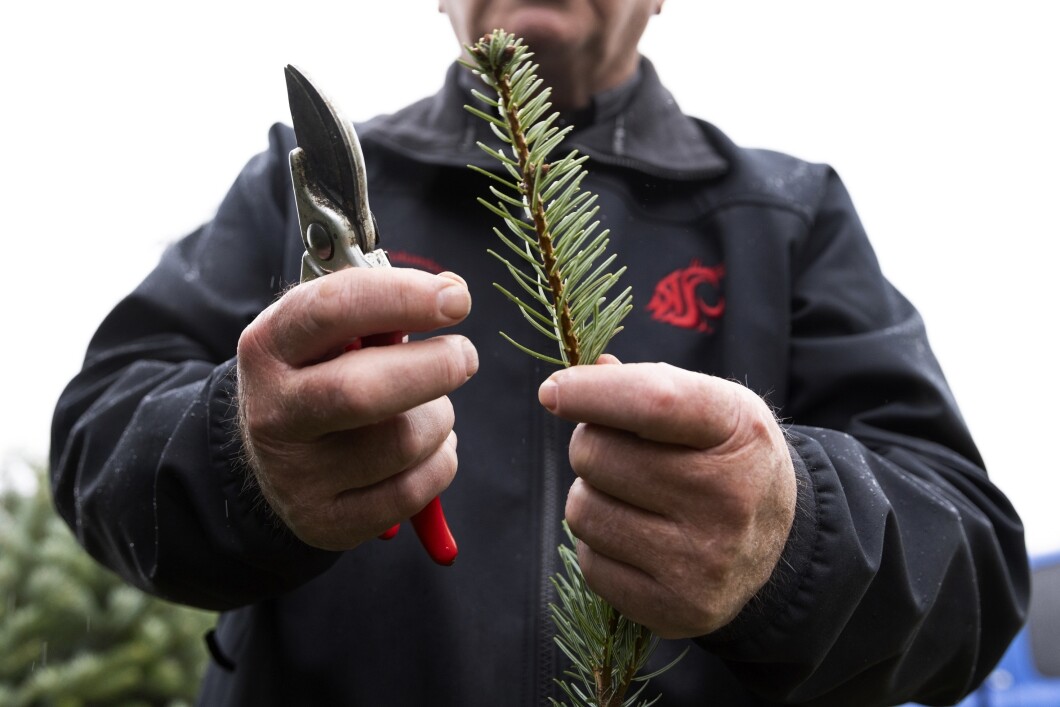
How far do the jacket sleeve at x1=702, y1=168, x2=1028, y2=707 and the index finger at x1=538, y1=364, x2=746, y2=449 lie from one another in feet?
1.04

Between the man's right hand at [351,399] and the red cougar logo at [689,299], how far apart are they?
0.85 m

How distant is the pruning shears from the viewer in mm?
1024

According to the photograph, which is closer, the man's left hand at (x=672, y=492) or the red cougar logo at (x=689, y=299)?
the man's left hand at (x=672, y=492)

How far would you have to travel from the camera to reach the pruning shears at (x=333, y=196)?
1.02 meters

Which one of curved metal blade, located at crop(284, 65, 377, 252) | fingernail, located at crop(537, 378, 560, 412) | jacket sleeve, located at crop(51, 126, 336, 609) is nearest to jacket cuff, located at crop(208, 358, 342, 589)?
jacket sleeve, located at crop(51, 126, 336, 609)

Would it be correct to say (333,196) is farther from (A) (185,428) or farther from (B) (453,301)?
(A) (185,428)

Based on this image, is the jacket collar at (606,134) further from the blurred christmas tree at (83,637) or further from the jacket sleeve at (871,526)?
the blurred christmas tree at (83,637)

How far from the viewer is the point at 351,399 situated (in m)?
0.98

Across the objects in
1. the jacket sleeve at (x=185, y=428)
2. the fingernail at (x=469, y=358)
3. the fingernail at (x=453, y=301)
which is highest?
the fingernail at (x=453, y=301)

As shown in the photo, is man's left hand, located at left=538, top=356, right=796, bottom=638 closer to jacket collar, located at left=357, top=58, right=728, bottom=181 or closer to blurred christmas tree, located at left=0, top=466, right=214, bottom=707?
jacket collar, located at left=357, top=58, right=728, bottom=181

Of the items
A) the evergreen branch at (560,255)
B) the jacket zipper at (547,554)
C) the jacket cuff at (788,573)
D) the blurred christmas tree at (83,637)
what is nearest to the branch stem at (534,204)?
the evergreen branch at (560,255)

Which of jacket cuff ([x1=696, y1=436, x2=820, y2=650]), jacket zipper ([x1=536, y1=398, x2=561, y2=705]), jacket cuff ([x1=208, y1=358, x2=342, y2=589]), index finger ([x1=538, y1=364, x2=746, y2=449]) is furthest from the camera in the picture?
jacket zipper ([x1=536, y1=398, x2=561, y2=705])

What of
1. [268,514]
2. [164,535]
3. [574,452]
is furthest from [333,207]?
[164,535]

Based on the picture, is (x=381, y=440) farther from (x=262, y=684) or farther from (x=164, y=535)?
(x=262, y=684)
